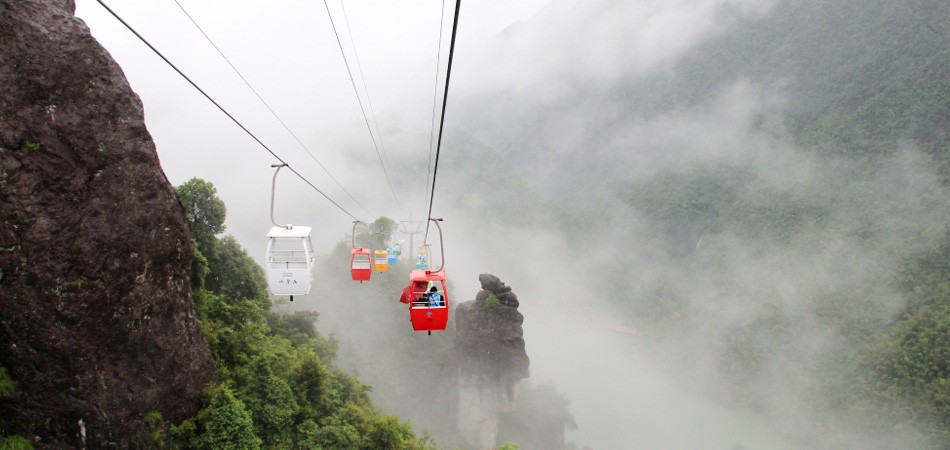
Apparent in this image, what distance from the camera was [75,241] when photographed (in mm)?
8828

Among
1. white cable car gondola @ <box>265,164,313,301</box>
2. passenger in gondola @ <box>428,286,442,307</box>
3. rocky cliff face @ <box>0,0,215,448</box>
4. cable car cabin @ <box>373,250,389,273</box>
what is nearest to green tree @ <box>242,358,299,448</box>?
rocky cliff face @ <box>0,0,215,448</box>

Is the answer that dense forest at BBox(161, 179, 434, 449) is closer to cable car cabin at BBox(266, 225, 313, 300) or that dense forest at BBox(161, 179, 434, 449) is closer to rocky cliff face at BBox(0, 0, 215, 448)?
rocky cliff face at BBox(0, 0, 215, 448)

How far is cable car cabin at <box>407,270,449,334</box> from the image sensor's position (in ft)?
37.5

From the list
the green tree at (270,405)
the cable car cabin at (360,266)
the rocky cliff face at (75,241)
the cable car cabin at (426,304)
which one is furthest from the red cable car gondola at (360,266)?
the rocky cliff face at (75,241)

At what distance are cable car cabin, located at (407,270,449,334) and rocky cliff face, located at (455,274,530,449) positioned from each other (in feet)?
79.6

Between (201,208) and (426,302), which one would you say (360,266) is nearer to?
(426,302)

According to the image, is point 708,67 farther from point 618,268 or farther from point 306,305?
point 306,305

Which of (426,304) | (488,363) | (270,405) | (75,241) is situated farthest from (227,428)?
(488,363)

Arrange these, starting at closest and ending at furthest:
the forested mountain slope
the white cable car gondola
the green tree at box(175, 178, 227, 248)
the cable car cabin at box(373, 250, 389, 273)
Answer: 1. the white cable car gondola
2. the green tree at box(175, 178, 227, 248)
3. the cable car cabin at box(373, 250, 389, 273)
4. the forested mountain slope

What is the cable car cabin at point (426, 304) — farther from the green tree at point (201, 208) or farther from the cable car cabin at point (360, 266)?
the green tree at point (201, 208)

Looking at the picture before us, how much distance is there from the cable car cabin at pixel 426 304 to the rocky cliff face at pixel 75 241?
240 inches

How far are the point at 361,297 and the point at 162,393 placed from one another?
34.2m

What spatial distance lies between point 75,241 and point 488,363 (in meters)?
31.6

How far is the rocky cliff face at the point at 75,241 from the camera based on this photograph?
27.0 feet
